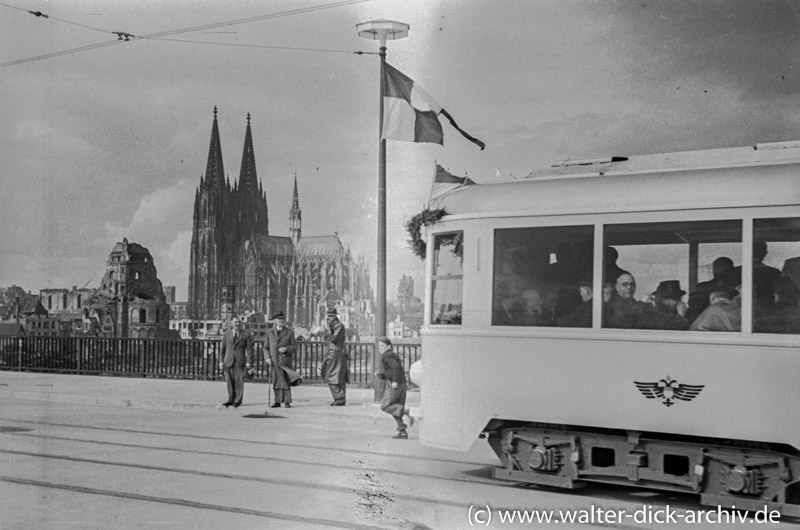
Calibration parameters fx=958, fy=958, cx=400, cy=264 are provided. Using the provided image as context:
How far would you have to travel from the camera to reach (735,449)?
779 cm

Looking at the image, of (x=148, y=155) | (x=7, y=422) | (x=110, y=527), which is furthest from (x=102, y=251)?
(x=110, y=527)

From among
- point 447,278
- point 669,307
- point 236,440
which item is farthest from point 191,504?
point 236,440

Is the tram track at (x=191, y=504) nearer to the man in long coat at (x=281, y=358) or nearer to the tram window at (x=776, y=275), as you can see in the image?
the tram window at (x=776, y=275)

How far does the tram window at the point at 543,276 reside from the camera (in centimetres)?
861

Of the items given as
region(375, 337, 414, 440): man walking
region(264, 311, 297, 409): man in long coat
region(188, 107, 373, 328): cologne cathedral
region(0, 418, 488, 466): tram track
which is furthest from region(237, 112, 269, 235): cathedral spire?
region(375, 337, 414, 440): man walking

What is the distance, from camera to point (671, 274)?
27.2ft

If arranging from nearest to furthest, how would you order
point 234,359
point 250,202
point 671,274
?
1. point 671,274
2. point 234,359
3. point 250,202

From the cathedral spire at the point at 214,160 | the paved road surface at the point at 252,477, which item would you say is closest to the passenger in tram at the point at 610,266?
the paved road surface at the point at 252,477

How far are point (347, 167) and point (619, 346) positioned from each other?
21.4 meters

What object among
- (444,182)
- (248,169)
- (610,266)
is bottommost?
(610,266)

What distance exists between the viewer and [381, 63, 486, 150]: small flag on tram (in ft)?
48.5

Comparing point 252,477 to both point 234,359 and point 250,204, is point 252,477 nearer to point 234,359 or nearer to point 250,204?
point 234,359

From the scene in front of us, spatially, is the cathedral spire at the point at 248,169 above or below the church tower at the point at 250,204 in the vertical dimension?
above

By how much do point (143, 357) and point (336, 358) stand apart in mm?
10490
